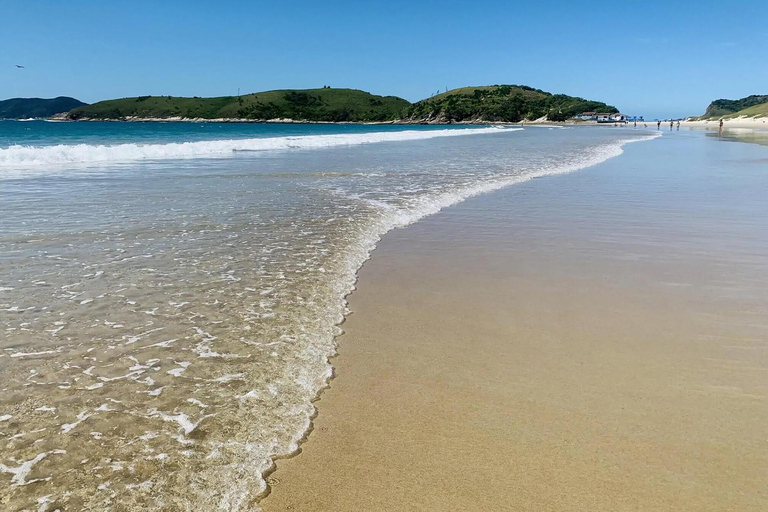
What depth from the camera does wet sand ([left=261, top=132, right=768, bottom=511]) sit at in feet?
9.20

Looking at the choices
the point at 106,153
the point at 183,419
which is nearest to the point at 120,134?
the point at 106,153

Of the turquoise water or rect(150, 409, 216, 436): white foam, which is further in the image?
the turquoise water

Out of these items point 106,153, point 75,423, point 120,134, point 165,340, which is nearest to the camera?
point 75,423

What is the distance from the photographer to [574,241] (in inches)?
329

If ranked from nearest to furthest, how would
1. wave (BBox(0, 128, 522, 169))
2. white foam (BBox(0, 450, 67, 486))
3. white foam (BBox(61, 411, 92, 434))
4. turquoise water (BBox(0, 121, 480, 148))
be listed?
1. white foam (BBox(0, 450, 67, 486))
2. white foam (BBox(61, 411, 92, 434))
3. wave (BBox(0, 128, 522, 169))
4. turquoise water (BBox(0, 121, 480, 148))

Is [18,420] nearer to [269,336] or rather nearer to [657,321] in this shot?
[269,336]

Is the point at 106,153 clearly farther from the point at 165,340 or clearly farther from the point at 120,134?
the point at 120,134

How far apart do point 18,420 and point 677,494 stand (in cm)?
384

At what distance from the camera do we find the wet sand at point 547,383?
2805 mm

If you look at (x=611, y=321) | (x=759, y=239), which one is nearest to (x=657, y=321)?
(x=611, y=321)

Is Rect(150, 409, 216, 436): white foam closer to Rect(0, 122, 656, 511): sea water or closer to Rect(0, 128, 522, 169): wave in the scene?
Rect(0, 122, 656, 511): sea water

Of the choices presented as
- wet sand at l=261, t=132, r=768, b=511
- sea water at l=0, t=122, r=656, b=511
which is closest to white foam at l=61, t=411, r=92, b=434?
sea water at l=0, t=122, r=656, b=511

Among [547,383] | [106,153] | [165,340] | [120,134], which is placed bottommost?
[547,383]

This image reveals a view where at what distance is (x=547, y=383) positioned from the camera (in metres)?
3.90
